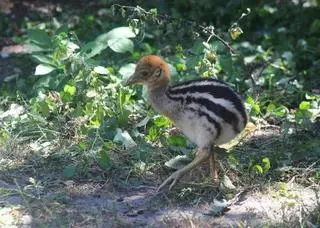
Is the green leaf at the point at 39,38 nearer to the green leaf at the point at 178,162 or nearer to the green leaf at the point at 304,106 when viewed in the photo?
the green leaf at the point at 178,162

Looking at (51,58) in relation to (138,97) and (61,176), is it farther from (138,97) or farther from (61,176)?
(61,176)

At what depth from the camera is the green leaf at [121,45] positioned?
23.7ft

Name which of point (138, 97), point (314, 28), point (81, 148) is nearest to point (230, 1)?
point (314, 28)

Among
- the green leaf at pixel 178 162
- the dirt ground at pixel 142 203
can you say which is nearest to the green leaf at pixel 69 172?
the dirt ground at pixel 142 203

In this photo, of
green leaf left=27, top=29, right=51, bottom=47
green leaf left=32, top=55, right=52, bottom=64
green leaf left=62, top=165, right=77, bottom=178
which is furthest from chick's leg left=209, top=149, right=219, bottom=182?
green leaf left=27, top=29, right=51, bottom=47

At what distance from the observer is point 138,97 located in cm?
699

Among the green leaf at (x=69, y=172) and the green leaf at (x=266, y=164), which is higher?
the green leaf at (x=266, y=164)

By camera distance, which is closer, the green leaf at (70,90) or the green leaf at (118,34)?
the green leaf at (70,90)

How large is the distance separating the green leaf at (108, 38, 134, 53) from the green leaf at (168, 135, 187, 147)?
4.88 ft

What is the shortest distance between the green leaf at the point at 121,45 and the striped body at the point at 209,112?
1762 millimetres

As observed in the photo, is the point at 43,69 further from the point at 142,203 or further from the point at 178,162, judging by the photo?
the point at 142,203

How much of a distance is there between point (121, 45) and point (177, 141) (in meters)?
1.59

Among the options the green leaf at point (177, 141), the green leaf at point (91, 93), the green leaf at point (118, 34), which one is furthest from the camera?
the green leaf at point (118, 34)

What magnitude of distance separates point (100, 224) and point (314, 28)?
433 cm
